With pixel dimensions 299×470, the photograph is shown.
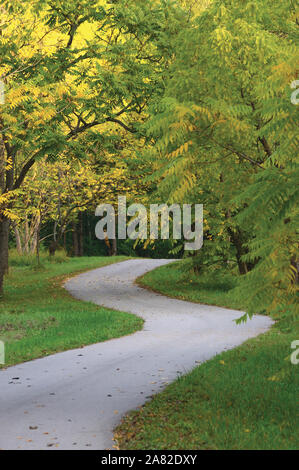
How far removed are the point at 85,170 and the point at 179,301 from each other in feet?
42.3

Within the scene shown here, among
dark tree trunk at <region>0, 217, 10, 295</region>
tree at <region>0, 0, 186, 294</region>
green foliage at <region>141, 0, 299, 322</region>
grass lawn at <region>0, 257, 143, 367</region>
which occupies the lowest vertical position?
grass lawn at <region>0, 257, 143, 367</region>

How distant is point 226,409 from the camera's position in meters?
6.52

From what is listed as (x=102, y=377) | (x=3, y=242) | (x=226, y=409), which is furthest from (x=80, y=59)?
(x=226, y=409)

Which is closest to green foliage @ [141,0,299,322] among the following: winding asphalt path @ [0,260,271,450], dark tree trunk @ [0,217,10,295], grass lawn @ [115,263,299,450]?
grass lawn @ [115,263,299,450]

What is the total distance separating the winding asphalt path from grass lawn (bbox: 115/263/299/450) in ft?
1.20

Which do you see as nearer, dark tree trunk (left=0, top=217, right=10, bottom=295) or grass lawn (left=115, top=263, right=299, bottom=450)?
grass lawn (left=115, top=263, right=299, bottom=450)

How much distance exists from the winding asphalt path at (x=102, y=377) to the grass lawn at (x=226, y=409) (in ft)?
1.20

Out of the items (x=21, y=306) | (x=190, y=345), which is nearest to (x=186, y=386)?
(x=190, y=345)

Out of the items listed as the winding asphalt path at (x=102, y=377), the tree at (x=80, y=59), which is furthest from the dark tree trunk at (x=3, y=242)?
the winding asphalt path at (x=102, y=377)

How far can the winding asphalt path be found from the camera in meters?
5.89

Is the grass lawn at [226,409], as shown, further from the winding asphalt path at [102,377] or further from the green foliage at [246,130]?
the green foliage at [246,130]

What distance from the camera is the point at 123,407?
6.82m

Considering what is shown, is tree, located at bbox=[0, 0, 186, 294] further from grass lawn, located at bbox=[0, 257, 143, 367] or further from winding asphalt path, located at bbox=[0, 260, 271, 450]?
winding asphalt path, located at bbox=[0, 260, 271, 450]

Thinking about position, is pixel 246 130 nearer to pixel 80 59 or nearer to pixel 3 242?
pixel 80 59
